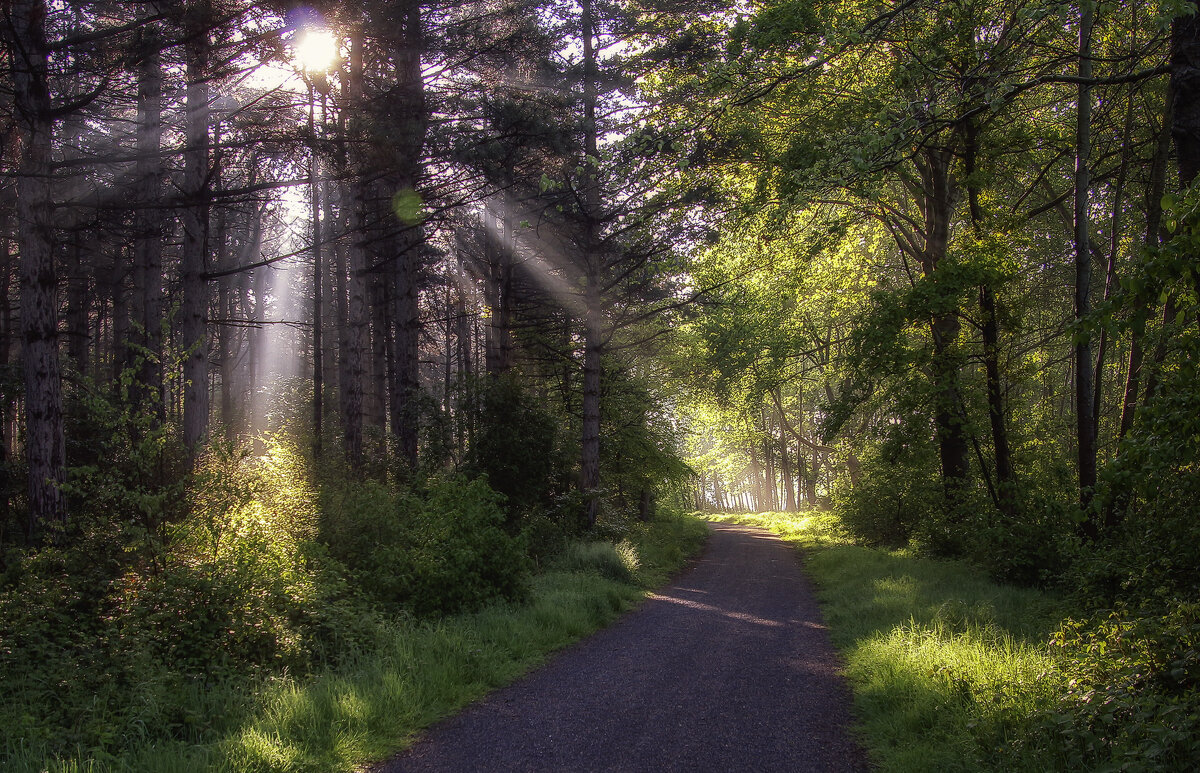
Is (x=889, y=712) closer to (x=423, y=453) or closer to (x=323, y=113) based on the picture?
(x=423, y=453)

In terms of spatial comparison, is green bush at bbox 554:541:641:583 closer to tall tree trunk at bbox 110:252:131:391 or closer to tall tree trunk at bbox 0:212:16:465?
tall tree trunk at bbox 0:212:16:465

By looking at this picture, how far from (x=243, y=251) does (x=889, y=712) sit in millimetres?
40469

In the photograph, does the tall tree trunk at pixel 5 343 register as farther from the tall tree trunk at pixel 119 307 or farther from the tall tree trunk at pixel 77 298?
the tall tree trunk at pixel 119 307

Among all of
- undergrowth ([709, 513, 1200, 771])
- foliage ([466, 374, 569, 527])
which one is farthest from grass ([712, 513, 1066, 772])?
foliage ([466, 374, 569, 527])

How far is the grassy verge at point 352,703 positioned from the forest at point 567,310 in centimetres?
7

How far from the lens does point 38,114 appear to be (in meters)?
9.57

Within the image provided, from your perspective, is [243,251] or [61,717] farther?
[243,251]

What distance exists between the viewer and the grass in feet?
15.6

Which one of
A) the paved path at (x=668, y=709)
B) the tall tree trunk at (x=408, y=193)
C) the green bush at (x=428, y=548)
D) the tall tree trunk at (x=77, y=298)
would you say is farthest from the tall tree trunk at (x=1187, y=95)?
the tall tree trunk at (x=77, y=298)

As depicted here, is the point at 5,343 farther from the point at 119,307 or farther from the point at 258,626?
the point at 258,626

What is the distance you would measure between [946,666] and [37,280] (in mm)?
12330

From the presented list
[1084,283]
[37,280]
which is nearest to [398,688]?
[37,280]

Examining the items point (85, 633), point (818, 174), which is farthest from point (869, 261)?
point (85, 633)

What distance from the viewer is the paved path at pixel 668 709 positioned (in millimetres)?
4973
